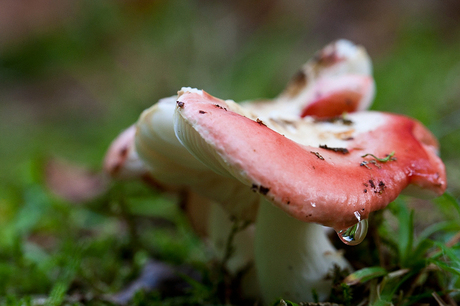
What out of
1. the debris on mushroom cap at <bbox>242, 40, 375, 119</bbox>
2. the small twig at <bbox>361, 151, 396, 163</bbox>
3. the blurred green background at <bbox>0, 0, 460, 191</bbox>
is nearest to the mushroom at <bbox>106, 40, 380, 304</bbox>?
the debris on mushroom cap at <bbox>242, 40, 375, 119</bbox>

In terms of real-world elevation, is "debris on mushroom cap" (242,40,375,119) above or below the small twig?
above

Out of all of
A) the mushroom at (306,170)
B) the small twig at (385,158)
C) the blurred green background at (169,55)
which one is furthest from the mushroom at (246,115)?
the blurred green background at (169,55)

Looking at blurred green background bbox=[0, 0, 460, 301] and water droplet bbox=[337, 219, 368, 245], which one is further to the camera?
blurred green background bbox=[0, 0, 460, 301]

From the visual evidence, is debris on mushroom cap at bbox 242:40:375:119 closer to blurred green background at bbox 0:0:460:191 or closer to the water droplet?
the water droplet

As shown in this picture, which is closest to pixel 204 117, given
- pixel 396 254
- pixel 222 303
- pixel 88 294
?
pixel 222 303

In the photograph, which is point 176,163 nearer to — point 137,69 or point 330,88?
point 330,88

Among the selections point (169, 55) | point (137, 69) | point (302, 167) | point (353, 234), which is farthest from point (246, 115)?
point (137, 69)

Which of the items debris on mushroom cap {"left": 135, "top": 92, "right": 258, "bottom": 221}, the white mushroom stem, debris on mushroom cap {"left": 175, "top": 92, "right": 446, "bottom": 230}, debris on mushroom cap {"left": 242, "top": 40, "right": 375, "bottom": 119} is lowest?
the white mushroom stem

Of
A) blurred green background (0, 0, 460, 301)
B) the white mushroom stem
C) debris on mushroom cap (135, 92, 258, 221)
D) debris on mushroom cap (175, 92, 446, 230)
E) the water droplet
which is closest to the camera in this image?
debris on mushroom cap (175, 92, 446, 230)

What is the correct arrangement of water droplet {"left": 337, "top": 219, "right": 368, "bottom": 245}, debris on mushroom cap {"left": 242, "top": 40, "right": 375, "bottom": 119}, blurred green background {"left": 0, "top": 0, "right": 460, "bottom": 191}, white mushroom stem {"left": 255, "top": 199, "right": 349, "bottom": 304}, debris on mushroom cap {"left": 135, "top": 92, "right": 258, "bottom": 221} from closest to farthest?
water droplet {"left": 337, "top": 219, "right": 368, "bottom": 245}, debris on mushroom cap {"left": 135, "top": 92, "right": 258, "bottom": 221}, white mushroom stem {"left": 255, "top": 199, "right": 349, "bottom": 304}, debris on mushroom cap {"left": 242, "top": 40, "right": 375, "bottom": 119}, blurred green background {"left": 0, "top": 0, "right": 460, "bottom": 191}
